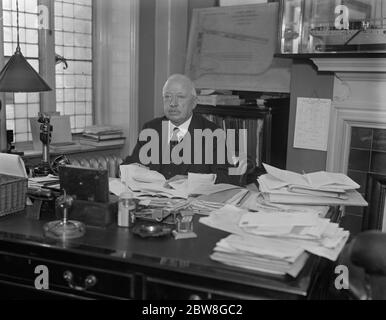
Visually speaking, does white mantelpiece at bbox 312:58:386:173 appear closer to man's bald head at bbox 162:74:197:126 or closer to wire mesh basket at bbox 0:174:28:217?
man's bald head at bbox 162:74:197:126

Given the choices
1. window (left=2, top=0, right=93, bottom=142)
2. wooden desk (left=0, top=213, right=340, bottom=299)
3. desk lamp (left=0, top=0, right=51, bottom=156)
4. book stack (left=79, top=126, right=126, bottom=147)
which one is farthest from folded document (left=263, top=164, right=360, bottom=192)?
window (left=2, top=0, right=93, bottom=142)

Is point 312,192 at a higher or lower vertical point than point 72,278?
higher

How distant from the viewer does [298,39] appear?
3273 millimetres

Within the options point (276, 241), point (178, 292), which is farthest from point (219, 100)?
point (178, 292)

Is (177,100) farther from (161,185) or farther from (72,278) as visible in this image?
(72,278)

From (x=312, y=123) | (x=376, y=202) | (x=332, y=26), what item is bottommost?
(x=376, y=202)

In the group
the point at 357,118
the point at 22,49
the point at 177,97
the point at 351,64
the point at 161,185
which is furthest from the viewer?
the point at 22,49

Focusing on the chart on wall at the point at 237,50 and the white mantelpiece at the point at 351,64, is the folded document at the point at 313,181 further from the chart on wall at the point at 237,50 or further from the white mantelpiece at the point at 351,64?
the chart on wall at the point at 237,50

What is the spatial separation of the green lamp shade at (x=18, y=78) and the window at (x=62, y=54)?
0.95 metres

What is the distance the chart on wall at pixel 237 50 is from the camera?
365cm

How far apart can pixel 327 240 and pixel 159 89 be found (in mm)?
3008

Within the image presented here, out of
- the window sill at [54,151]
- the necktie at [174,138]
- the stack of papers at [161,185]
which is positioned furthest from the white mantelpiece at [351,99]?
the window sill at [54,151]

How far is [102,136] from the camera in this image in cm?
381

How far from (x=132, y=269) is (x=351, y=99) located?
2400mm
